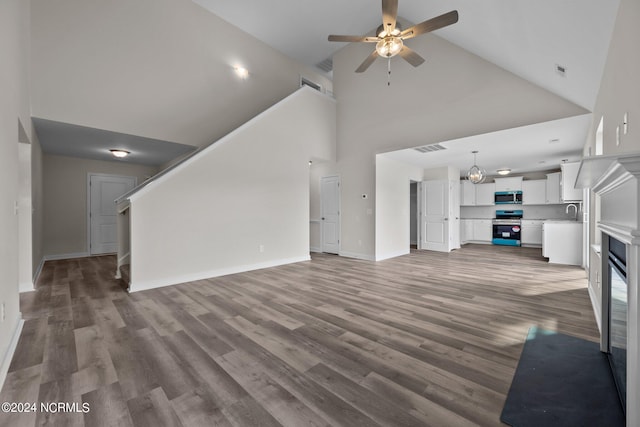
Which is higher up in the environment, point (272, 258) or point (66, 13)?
point (66, 13)

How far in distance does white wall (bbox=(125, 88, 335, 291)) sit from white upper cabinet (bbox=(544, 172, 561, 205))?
672 centimetres

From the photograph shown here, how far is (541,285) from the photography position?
4.14 metres

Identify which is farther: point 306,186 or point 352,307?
point 306,186

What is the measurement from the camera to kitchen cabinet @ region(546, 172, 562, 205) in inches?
317

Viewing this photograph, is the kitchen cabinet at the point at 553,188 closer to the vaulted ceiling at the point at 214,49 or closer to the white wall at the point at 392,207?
the vaulted ceiling at the point at 214,49

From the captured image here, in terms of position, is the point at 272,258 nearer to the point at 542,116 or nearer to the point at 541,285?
the point at 541,285

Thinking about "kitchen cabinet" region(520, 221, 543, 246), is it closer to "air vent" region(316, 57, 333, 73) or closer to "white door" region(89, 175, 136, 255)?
"air vent" region(316, 57, 333, 73)

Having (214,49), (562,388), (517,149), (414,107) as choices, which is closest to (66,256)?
(214,49)

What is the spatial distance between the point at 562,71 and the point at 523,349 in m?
3.26

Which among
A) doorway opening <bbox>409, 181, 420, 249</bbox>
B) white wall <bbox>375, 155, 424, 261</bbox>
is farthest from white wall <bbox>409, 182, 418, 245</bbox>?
white wall <bbox>375, 155, 424, 261</bbox>

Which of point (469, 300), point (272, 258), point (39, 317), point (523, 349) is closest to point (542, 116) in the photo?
point (469, 300)

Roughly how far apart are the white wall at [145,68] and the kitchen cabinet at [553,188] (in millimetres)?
8626

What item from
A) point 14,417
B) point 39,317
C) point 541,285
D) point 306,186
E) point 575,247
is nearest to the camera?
point 14,417

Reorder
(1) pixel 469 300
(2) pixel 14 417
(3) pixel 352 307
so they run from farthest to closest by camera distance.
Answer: (1) pixel 469 300 → (3) pixel 352 307 → (2) pixel 14 417
